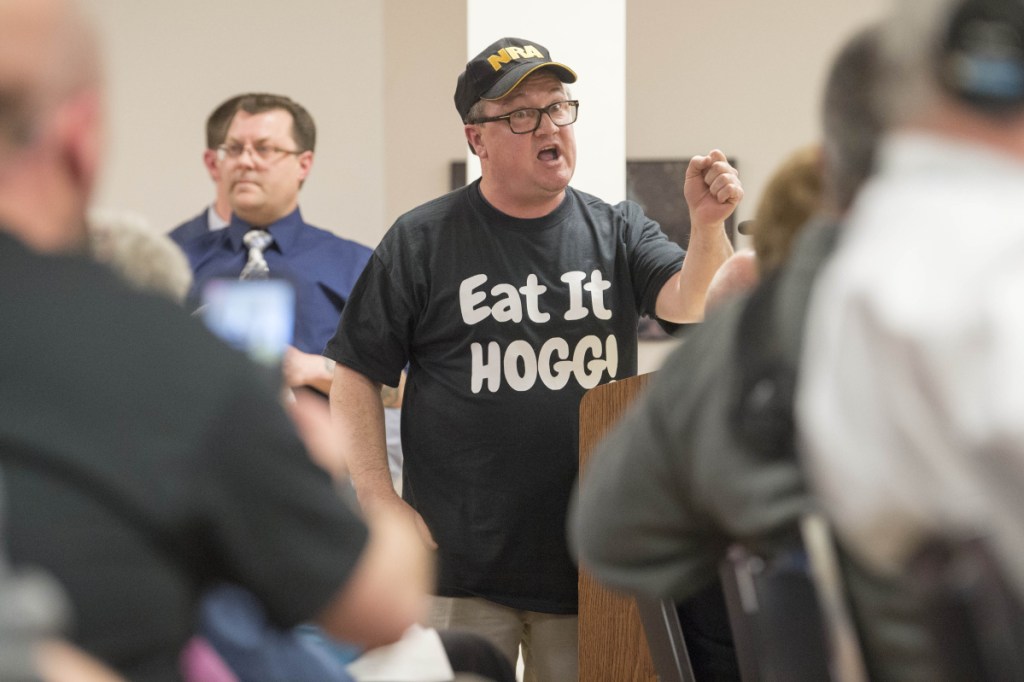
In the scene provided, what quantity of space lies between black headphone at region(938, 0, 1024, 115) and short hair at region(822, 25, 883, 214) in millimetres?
93

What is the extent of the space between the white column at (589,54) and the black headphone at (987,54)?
2.32 m

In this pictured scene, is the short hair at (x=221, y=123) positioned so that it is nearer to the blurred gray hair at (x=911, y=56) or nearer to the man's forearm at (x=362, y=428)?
the man's forearm at (x=362, y=428)

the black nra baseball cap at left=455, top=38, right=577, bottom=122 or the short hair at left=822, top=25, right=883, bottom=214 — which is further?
the black nra baseball cap at left=455, top=38, right=577, bottom=122

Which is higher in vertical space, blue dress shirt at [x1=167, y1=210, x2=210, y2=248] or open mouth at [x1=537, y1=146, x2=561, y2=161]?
open mouth at [x1=537, y1=146, x2=561, y2=161]

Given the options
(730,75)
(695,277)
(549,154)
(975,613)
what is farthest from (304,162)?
(975,613)

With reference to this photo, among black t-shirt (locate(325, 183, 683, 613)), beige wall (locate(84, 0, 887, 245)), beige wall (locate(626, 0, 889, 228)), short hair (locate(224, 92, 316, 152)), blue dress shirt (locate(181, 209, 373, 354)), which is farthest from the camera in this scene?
beige wall (locate(626, 0, 889, 228))

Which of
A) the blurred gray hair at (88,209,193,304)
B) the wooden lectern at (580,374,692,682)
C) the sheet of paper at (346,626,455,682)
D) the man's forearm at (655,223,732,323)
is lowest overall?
the wooden lectern at (580,374,692,682)

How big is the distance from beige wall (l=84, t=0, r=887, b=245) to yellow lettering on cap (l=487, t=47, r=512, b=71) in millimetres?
2764

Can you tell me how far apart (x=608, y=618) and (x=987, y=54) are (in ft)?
5.17

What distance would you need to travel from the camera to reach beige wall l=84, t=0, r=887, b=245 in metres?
5.30

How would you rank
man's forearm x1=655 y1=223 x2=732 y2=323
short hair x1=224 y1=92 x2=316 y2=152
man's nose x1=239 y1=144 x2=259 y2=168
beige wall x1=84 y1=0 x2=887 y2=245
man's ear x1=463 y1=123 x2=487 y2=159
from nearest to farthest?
man's forearm x1=655 y1=223 x2=732 y2=323 < man's ear x1=463 y1=123 x2=487 y2=159 < man's nose x1=239 y1=144 x2=259 y2=168 < short hair x1=224 y1=92 x2=316 y2=152 < beige wall x1=84 y1=0 x2=887 y2=245

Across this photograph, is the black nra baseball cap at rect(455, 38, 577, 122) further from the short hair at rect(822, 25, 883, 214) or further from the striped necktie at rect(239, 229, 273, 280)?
the short hair at rect(822, 25, 883, 214)

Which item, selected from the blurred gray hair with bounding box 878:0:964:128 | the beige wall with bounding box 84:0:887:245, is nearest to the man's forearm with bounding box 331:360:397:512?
the blurred gray hair with bounding box 878:0:964:128

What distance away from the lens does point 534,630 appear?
8.47 feet
